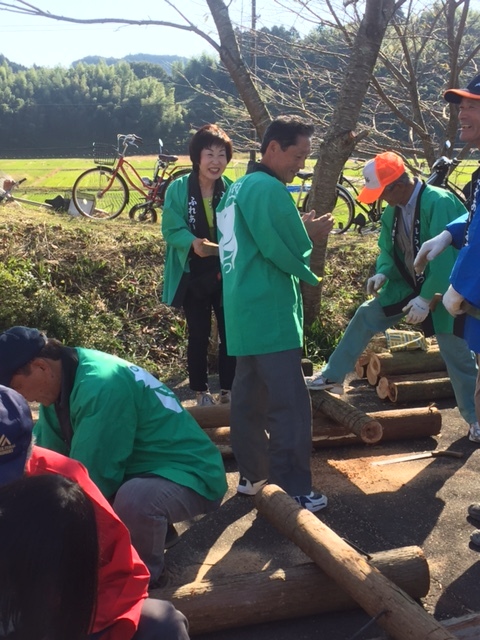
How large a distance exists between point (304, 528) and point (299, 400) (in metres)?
→ 0.84

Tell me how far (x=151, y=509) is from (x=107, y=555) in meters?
0.90

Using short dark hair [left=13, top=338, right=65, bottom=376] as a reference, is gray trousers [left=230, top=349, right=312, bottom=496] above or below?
below

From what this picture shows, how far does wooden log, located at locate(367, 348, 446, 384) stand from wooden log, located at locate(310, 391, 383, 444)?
115 cm

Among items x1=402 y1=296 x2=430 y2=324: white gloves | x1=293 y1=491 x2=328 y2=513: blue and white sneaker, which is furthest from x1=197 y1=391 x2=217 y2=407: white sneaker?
x1=402 y1=296 x2=430 y2=324: white gloves

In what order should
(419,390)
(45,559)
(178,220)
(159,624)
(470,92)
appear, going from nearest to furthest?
(45,559) < (159,624) < (470,92) < (178,220) < (419,390)

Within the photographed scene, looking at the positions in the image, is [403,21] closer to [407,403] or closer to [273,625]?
[407,403]

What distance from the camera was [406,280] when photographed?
501 cm

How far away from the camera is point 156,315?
23.8 ft

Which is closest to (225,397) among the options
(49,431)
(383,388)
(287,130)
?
(383,388)

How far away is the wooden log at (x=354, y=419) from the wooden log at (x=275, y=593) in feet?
4.59

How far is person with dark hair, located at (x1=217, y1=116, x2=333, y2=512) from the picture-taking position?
12.2 ft

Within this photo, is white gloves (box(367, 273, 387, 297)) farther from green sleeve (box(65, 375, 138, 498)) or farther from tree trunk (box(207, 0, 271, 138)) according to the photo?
tree trunk (box(207, 0, 271, 138))

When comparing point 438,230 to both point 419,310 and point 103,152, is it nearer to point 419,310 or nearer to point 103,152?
point 419,310

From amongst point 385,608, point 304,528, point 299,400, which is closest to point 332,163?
point 299,400
